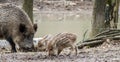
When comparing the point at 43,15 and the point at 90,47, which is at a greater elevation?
the point at 90,47

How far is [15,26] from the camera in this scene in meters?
11.6

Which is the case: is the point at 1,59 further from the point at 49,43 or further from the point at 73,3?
the point at 73,3

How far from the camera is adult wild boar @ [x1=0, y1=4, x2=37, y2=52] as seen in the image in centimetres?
1140

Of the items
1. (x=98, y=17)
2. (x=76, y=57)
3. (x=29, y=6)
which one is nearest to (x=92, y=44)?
(x=98, y=17)

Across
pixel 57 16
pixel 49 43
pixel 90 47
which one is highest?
pixel 49 43

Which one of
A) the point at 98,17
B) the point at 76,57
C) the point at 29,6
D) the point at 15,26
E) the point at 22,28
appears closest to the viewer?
the point at 76,57

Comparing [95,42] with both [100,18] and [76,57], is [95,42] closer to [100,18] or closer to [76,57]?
[100,18]

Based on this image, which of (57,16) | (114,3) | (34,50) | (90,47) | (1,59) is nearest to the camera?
(1,59)

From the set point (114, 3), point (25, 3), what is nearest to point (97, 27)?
point (114, 3)

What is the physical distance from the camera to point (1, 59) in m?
9.62

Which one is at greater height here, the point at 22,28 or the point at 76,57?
the point at 22,28

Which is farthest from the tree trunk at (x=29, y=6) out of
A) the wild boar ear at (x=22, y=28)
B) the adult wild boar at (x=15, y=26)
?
the wild boar ear at (x=22, y=28)

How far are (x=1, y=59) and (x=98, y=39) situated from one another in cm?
371

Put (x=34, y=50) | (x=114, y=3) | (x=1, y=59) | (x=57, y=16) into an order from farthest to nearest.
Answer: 1. (x=57, y=16)
2. (x=114, y=3)
3. (x=34, y=50)
4. (x=1, y=59)
